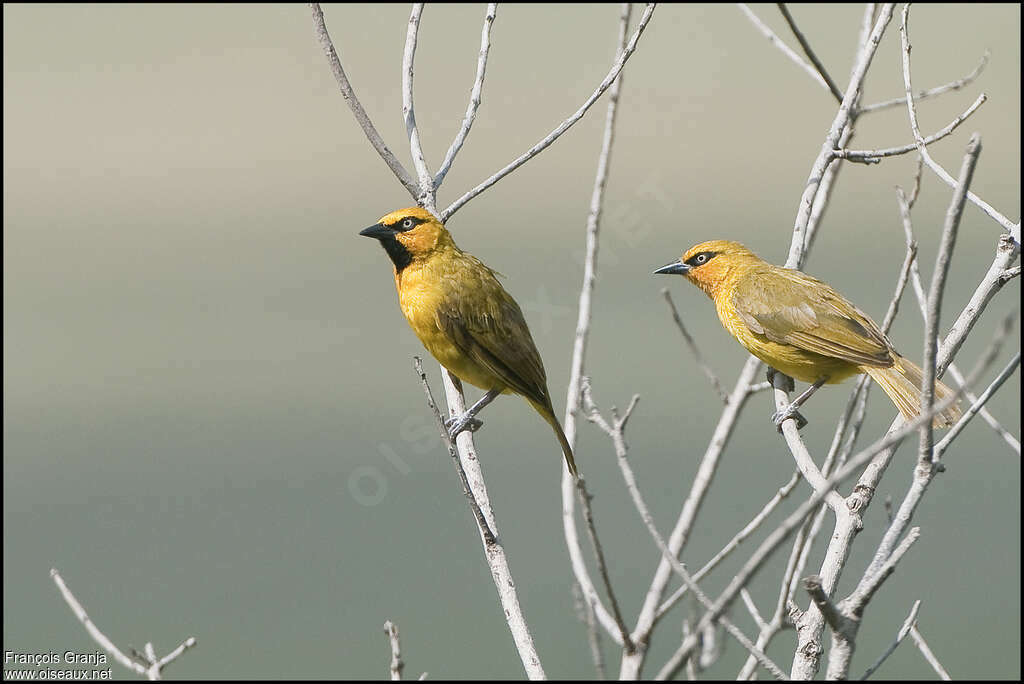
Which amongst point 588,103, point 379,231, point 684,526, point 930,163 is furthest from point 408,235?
point 684,526

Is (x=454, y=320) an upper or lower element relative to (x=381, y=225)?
lower

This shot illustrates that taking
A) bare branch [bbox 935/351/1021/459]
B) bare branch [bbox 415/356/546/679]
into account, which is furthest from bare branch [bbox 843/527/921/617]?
bare branch [bbox 415/356/546/679]

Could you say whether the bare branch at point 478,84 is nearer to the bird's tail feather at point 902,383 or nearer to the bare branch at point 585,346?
the bare branch at point 585,346

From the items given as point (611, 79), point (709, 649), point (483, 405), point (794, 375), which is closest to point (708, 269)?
point (794, 375)

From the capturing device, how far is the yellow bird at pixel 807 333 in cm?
448

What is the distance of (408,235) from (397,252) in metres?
0.15

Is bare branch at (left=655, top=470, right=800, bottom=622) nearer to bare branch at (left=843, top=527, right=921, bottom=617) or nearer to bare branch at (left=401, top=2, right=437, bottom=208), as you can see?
bare branch at (left=843, top=527, right=921, bottom=617)

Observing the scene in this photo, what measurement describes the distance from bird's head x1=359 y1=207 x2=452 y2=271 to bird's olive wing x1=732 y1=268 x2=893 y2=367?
4.58 feet

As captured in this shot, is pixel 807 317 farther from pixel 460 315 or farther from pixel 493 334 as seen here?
pixel 460 315

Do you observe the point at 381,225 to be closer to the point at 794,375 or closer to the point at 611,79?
the point at 611,79

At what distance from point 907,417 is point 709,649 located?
1.95 m

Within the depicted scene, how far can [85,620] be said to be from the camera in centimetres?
270

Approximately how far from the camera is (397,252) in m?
4.43

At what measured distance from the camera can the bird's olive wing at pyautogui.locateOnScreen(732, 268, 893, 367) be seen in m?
4.55
